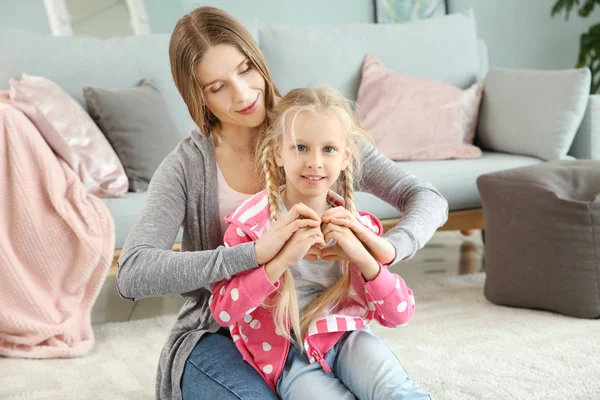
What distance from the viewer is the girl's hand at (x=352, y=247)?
1.17 metres

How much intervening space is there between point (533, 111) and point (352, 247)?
1959 mm

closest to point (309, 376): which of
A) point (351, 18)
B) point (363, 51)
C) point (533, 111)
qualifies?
point (533, 111)

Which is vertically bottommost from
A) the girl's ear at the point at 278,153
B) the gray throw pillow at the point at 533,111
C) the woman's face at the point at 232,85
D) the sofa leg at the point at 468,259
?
the sofa leg at the point at 468,259

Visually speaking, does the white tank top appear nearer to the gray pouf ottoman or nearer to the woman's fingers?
the woman's fingers

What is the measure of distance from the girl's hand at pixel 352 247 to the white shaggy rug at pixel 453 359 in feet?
2.23

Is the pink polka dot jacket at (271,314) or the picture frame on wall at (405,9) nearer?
the pink polka dot jacket at (271,314)

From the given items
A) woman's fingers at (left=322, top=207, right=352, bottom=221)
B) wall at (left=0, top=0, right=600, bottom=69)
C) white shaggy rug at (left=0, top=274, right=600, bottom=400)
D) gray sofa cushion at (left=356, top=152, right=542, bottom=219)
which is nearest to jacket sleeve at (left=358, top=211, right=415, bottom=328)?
woman's fingers at (left=322, top=207, right=352, bottom=221)

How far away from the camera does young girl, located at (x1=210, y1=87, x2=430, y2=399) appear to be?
47.3 inches

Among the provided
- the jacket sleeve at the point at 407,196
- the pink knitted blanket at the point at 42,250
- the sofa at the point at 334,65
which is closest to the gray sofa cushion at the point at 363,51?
the sofa at the point at 334,65

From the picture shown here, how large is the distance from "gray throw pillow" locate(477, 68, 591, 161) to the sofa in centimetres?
Answer: 3

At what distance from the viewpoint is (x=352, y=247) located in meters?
1.18

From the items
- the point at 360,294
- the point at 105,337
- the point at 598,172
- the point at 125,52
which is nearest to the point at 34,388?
the point at 105,337

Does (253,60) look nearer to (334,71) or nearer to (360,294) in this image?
(360,294)

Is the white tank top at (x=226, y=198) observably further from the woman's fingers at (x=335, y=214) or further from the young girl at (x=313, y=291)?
the woman's fingers at (x=335, y=214)
